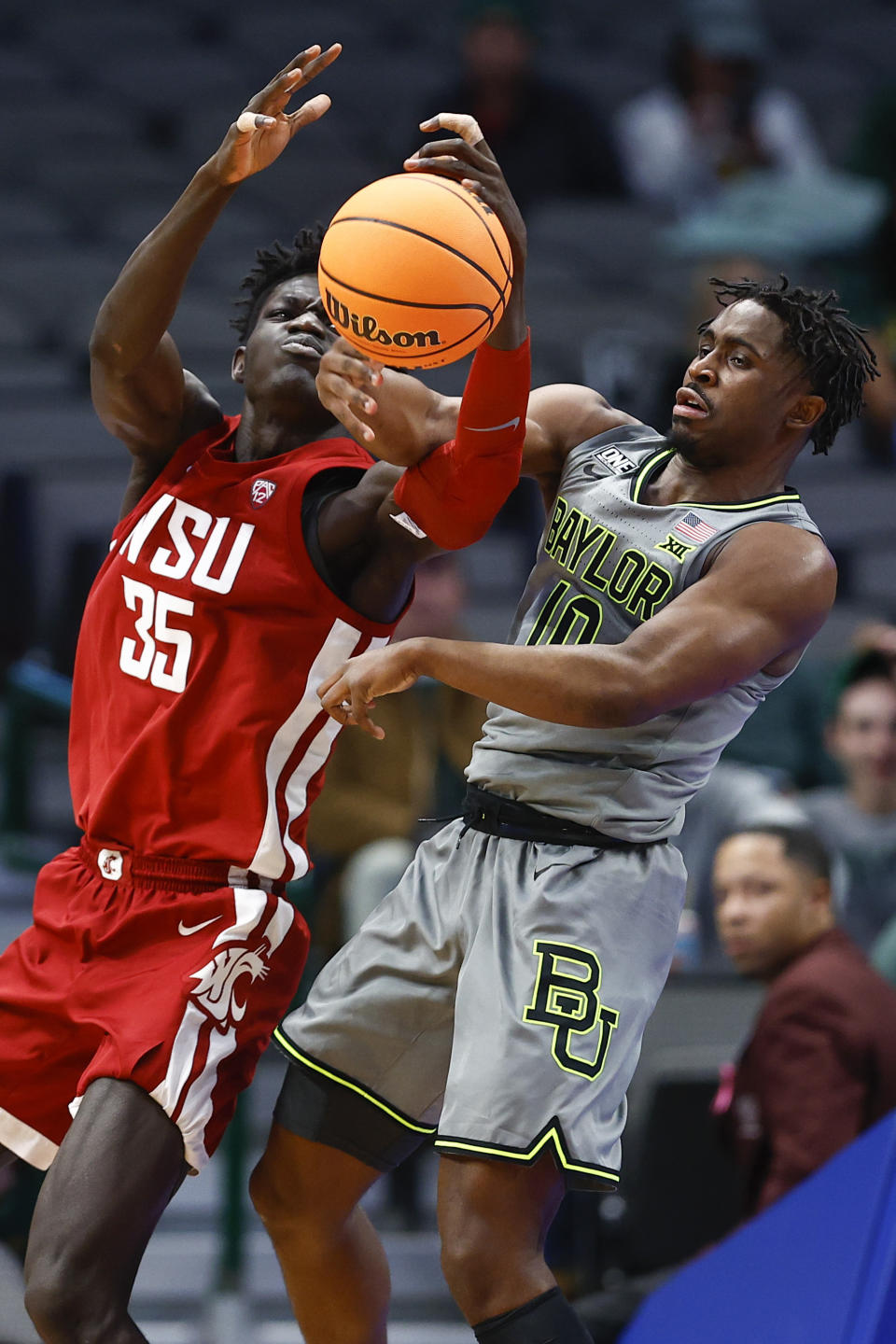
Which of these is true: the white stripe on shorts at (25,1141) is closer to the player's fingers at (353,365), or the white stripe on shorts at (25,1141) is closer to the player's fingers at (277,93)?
the player's fingers at (353,365)

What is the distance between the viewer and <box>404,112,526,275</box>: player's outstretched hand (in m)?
2.86

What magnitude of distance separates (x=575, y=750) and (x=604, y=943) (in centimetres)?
33

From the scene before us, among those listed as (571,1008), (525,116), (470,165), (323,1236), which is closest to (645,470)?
(470,165)

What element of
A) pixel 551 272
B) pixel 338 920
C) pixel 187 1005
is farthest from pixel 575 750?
pixel 551 272

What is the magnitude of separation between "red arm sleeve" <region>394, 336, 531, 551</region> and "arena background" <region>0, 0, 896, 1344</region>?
2.43 m

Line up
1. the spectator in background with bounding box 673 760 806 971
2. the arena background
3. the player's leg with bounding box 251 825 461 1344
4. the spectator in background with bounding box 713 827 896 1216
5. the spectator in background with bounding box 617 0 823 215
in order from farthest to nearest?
the spectator in background with bounding box 617 0 823 215 → the spectator in background with bounding box 673 760 806 971 → the arena background → the spectator in background with bounding box 713 827 896 1216 → the player's leg with bounding box 251 825 461 1344

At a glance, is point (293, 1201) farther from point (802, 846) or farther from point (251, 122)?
point (802, 846)

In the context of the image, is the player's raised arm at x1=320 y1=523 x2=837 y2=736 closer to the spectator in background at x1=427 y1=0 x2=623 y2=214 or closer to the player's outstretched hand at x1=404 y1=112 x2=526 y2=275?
the player's outstretched hand at x1=404 y1=112 x2=526 y2=275

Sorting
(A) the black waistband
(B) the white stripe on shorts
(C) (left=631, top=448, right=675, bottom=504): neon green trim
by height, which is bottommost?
(B) the white stripe on shorts

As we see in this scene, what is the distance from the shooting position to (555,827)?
3068 millimetres

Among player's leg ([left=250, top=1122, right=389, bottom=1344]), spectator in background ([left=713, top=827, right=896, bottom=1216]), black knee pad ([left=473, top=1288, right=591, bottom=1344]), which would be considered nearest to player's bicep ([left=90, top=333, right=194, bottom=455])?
player's leg ([left=250, top=1122, right=389, bottom=1344])

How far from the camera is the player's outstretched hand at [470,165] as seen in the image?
113 inches

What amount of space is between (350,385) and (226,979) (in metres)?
1.04

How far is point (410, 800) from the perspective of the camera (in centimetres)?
543
